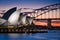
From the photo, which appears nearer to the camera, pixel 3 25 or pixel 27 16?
pixel 3 25

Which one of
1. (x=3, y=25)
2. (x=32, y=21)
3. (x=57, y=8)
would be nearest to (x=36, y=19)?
(x=32, y=21)

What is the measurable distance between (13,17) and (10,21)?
194cm

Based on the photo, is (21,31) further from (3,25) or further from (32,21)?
(32,21)

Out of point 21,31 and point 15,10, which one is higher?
point 15,10

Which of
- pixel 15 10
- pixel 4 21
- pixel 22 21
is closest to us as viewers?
pixel 15 10

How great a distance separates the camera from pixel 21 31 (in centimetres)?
4072

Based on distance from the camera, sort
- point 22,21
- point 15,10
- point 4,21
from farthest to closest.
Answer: point 22,21, point 4,21, point 15,10

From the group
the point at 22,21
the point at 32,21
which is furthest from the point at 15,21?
the point at 32,21

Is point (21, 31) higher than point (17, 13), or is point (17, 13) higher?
point (17, 13)

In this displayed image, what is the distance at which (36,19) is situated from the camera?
4928 cm

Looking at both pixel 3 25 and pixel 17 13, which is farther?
pixel 3 25

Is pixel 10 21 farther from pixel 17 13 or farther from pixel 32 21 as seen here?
pixel 32 21

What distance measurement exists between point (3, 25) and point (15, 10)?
15.6 feet

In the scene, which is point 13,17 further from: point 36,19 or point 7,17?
point 36,19
